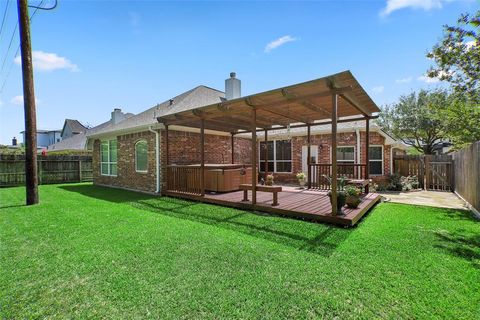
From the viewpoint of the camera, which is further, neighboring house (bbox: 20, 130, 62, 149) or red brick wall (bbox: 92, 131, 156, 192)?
neighboring house (bbox: 20, 130, 62, 149)

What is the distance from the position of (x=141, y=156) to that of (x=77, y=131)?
28.4 meters

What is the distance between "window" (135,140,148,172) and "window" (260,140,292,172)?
6.09 m

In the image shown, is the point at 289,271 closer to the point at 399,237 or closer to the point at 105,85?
the point at 399,237

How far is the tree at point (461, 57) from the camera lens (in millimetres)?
6773

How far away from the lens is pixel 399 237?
14.2 ft

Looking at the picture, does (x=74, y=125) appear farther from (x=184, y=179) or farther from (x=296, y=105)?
(x=296, y=105)

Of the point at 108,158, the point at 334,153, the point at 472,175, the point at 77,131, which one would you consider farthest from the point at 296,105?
the point at 77,131

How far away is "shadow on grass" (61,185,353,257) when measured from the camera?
161 inches

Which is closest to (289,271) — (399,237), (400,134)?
(399,237)

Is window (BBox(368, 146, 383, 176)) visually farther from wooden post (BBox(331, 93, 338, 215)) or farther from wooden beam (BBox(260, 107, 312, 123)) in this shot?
wooden post (BBox(331, 93, 338, 215))

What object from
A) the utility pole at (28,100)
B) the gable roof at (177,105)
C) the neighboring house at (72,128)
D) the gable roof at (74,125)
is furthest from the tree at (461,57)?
the gable roof at (74,125)

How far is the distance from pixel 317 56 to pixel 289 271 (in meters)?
8.80

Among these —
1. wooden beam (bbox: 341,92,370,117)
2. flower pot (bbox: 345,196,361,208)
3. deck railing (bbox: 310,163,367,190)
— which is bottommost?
flower pot (bbox: 345,196,361,208)

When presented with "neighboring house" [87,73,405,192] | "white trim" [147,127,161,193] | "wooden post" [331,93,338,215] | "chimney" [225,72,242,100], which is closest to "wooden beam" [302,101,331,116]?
"wooden post" [331,93,338,215]
